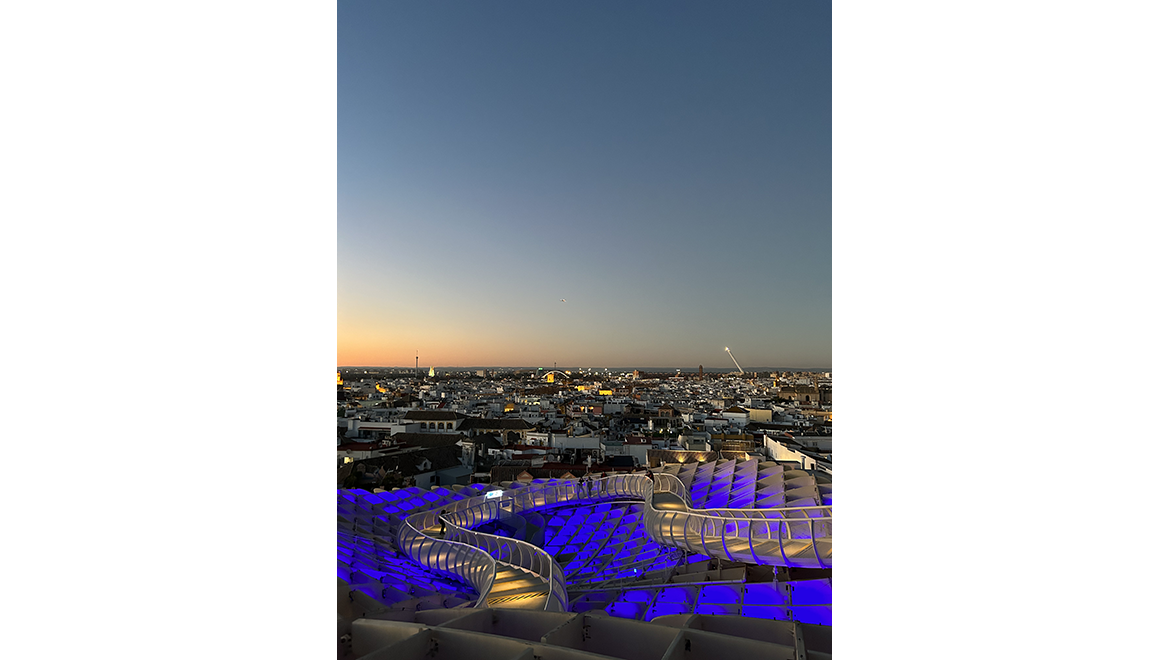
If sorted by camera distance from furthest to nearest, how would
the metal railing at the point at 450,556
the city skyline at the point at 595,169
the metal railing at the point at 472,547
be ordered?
the metal railing at the point at 450,556 < the metal railing at the point at 472,547 < the city skyline at the point at 595,169

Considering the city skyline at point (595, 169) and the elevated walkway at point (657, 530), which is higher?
the city skyline at point (595, 169)

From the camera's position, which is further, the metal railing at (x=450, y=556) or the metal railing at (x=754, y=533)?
the metal railing at (x=450, y=556)

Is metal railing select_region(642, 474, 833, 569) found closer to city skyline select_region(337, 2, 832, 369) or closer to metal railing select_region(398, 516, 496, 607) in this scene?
metal railing select_region(398, 516, 496, 607)

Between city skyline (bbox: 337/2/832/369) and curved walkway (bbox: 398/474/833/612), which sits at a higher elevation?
city skyline (bbox: 337/2/832/369)

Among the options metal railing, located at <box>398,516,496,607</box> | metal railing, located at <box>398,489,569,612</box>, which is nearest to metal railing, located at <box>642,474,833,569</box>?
metal railing, located at <box>398,489,569,612</box>

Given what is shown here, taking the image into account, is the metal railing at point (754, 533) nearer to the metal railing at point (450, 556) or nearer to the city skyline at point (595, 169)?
the metal railing at point (450, 556)

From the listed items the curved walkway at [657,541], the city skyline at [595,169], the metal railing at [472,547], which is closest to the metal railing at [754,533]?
the curved walkway at [657,541]

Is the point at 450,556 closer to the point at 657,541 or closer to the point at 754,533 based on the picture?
the point at 657,541
